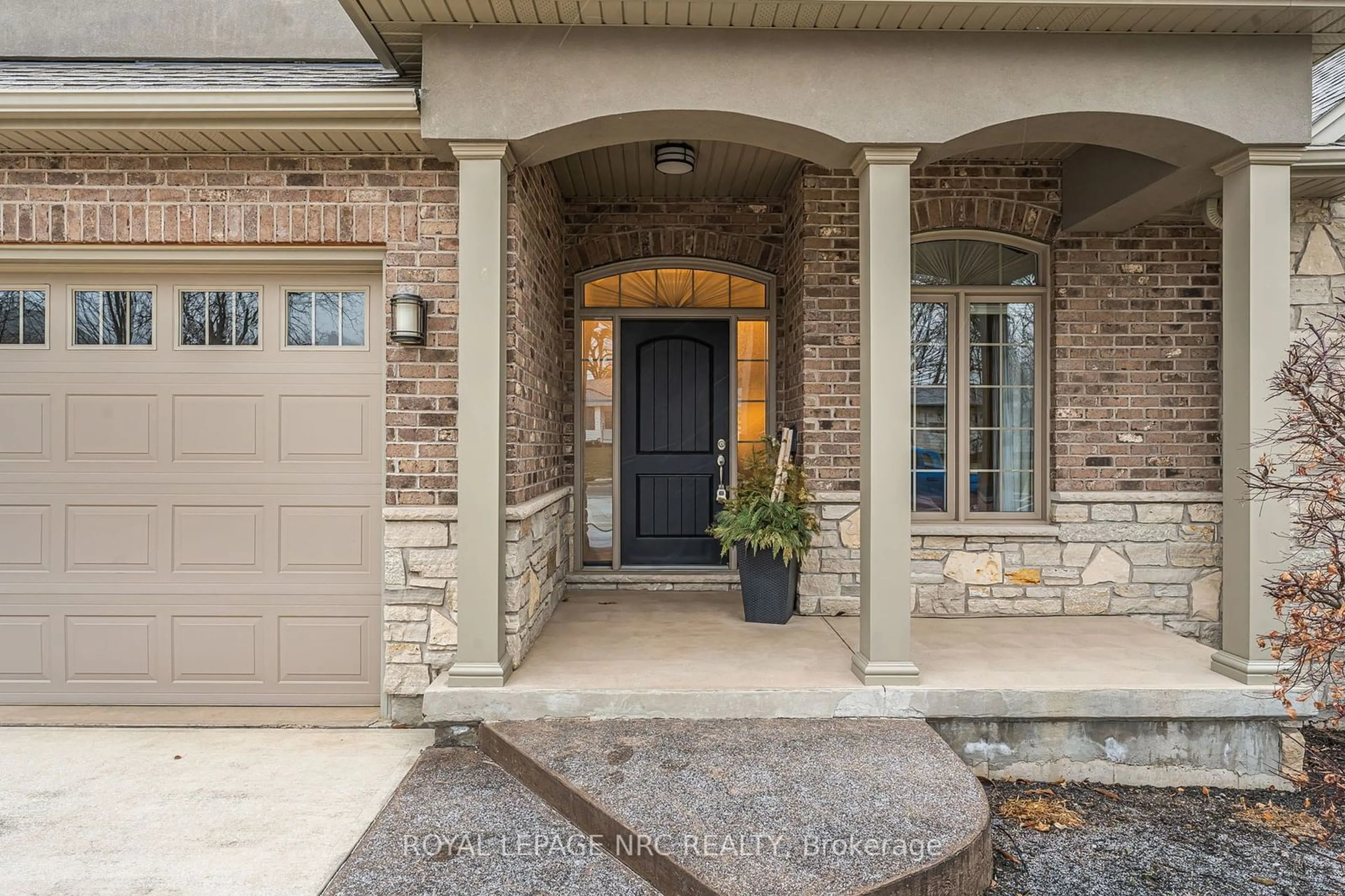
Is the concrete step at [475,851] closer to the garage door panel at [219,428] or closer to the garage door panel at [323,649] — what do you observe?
the garage door panel at [323,649]

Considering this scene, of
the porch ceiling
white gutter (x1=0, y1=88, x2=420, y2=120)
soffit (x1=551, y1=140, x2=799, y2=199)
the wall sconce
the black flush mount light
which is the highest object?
the porch ceiling

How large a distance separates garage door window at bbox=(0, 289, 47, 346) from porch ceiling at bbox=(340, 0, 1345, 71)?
2.24 m

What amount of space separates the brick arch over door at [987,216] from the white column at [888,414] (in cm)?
143

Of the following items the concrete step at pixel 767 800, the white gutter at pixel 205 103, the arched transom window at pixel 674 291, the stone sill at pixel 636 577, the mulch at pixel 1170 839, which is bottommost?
the mulch at pixel 1170 839

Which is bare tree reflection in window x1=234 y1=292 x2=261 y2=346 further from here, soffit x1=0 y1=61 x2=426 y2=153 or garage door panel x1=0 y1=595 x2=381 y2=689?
garage door panel x1=0 y1=595 x2=381 y2=689

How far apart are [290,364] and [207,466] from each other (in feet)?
2.16

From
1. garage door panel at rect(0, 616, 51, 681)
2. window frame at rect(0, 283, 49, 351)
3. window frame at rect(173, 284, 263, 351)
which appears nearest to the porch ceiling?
window frame at rect(173, 284, 263, 351)

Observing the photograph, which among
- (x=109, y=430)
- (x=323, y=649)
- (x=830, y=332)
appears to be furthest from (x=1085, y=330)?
(x=109, y=430)

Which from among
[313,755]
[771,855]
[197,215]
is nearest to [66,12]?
[197,215]

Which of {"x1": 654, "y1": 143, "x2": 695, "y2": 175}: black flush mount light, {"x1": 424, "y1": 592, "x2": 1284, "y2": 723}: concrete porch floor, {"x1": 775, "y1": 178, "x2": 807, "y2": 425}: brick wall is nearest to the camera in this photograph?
{"x1": 424, "y1": 592, "x2": 1284, "y2": 723}: concrete porch floor

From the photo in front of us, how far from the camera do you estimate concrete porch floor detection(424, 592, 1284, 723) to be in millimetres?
3150

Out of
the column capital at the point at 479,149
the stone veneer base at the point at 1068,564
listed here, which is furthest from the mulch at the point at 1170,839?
the column capital at the point at 479,149

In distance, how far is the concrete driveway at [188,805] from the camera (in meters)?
2.34

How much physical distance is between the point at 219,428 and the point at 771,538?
291 cm
